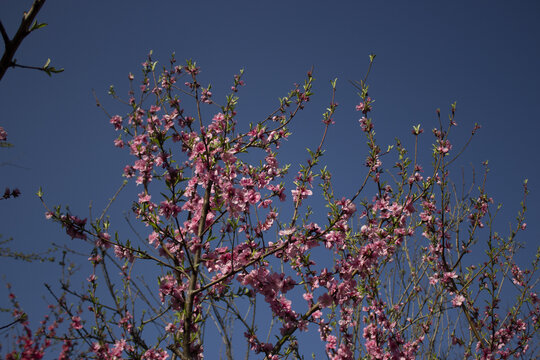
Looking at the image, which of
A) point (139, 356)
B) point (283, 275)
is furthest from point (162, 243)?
point (283, 275)

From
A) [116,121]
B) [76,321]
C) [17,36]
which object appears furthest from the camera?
[116,121]

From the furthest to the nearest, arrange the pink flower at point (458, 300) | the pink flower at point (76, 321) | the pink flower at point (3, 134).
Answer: the pink flower at point (3, 134), the pink flower at point (76, 321), the pink flower at point (458, 300)

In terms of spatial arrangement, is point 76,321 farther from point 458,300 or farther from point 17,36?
point 458,300

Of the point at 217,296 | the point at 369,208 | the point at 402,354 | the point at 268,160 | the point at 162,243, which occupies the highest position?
the point at 268,160

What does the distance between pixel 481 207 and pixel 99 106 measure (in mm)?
5742

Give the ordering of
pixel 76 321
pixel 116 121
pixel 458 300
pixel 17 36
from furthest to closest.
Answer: pixel 116 121 < pixel 76 321 < pixel 458 300 < pixel 17 36

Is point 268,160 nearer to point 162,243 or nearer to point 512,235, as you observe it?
point 162,243

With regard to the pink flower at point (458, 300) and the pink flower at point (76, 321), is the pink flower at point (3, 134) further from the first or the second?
Answer: the pink flower at point (458, 300)

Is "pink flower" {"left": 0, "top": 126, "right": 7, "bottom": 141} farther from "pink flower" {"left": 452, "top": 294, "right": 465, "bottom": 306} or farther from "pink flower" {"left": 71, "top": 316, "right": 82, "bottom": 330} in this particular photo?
"pink flower" {"left": 452, "top": 294, "right": 465, "bottom": 306}

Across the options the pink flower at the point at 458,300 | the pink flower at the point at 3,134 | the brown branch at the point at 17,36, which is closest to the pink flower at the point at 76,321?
the pink flower at the point at 3,134

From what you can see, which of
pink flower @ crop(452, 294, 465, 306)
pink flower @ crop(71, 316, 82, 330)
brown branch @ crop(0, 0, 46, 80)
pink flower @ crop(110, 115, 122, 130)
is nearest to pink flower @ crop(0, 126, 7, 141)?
pink flower @ crop(110, 115, 122, 130)

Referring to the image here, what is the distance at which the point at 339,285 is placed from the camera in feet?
9.02

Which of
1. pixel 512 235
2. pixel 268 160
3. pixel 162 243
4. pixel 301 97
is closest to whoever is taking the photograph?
pixel 162 243

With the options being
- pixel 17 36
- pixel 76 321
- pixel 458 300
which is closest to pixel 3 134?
pixel 76 321
